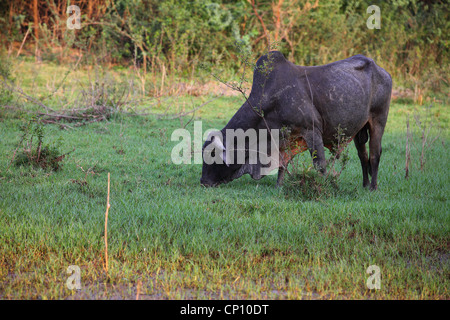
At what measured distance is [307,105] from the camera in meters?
5.91

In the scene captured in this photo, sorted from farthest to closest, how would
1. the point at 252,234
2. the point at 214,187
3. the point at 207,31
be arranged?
the point at 207,31
the point at 214,187
the point at 252,234

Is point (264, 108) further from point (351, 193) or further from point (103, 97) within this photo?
point (103, 97)

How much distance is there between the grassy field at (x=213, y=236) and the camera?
145 inches

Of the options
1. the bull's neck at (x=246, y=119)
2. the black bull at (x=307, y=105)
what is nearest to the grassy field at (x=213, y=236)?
the black bull at (x=307, y=105)

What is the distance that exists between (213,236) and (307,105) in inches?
88.8

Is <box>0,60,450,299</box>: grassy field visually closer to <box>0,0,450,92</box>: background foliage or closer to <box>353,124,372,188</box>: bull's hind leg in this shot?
<box>353,124,372,188</box>: bull's hind leg

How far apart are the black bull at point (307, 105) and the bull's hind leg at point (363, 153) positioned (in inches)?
6.9

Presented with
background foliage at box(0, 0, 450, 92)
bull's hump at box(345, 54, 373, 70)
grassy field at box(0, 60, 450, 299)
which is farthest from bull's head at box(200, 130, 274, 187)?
background foliage at box(0, 0, 450, 92)

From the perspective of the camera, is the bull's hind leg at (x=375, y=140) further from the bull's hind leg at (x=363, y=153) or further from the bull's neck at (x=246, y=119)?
the bull's neck at (x=246, y=119)

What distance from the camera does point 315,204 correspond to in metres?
5.36

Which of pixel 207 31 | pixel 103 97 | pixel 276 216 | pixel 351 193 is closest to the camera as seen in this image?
pixel 276 216
